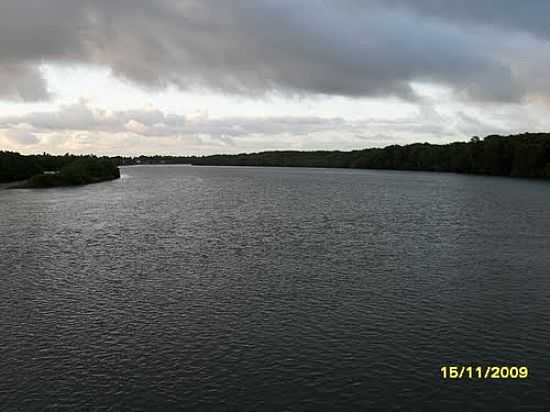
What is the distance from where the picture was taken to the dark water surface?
66.0 feet

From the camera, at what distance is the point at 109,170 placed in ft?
520

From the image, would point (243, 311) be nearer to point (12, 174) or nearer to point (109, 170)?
point (12, 174)

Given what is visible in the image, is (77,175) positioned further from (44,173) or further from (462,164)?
(462,164)

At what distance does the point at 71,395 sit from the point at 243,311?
1059 cm

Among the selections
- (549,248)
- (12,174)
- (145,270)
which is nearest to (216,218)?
(145,270)
